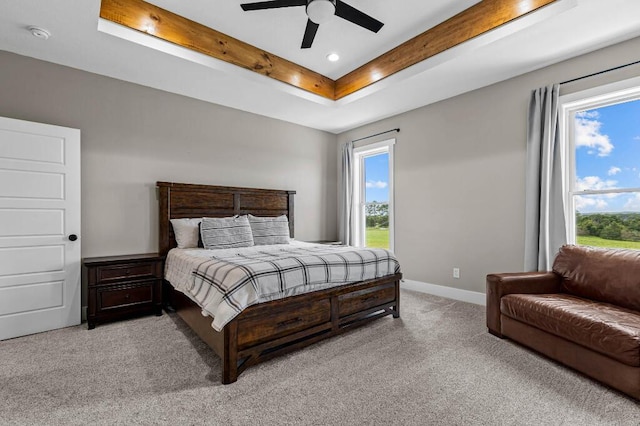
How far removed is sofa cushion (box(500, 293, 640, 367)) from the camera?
1.88m

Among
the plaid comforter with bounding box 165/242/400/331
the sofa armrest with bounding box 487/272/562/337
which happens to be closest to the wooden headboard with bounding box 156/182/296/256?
the plaid comforter with bounding box 165/242/400/331

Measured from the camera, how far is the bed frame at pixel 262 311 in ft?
7.22

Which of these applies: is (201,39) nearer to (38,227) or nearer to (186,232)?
(186,232)

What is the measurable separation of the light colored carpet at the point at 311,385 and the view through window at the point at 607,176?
5.31ft

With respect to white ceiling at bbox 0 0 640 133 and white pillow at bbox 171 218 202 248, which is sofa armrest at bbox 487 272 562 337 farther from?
white pillow at bbox 171 218 202 248

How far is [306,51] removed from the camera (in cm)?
353

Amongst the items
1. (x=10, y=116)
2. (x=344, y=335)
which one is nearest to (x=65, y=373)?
(x=344, y=335)

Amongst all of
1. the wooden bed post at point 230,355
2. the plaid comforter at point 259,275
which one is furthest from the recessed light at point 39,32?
the wooden bed post at point 230,355

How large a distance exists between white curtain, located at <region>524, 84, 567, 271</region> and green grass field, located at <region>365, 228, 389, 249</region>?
6.94 feet

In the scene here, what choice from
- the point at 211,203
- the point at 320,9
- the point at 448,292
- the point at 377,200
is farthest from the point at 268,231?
the point at 320,9

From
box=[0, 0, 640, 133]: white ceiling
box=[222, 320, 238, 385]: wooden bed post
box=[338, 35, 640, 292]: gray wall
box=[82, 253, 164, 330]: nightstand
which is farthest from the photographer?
box=[338, 35, 640, 292]: gray wall

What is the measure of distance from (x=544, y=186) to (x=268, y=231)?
3273mm

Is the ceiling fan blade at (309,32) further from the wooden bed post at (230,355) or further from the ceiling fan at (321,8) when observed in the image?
the wooden bed post at (230,355)

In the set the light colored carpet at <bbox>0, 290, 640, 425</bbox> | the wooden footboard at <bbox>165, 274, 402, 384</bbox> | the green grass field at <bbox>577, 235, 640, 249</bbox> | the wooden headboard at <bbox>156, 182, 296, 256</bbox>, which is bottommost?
the light colored carpet at <bbox>0, 290, 640, 425</bbox>
